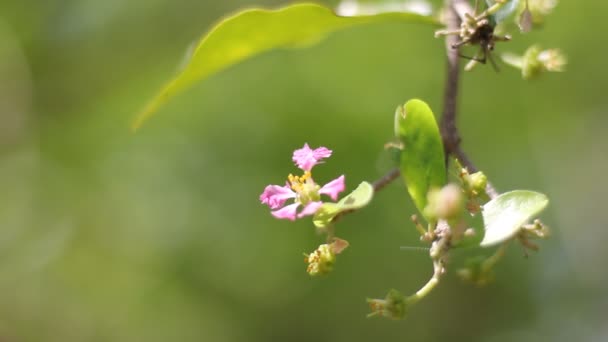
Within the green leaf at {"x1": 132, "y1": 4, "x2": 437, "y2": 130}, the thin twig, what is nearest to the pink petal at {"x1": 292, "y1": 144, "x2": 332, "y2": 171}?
the thin twig

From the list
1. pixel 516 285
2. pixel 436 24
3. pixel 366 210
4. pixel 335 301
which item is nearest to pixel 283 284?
pixel 335 301

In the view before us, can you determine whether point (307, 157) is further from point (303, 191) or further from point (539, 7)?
point (539, 7)

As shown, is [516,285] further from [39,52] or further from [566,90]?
[39,52]

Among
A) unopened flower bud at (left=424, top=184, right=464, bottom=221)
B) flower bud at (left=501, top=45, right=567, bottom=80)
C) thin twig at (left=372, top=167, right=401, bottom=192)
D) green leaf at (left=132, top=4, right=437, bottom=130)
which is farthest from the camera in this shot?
green leaf at (left=132, top=4, right=437, bottom=130)

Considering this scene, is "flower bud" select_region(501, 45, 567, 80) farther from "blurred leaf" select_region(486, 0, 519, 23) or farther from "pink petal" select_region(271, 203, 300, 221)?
"pink petal" select_region(271, 203, 300, 221)

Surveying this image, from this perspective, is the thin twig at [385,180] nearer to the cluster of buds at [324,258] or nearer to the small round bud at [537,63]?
the cluster of buds at [324,258]

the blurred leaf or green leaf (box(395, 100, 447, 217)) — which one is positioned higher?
the blurred leaf

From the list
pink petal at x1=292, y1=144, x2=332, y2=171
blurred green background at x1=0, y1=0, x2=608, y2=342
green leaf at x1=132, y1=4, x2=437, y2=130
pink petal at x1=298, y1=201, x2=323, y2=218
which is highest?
green leaf at x1=132, y1=4, x2=437, y2=130
